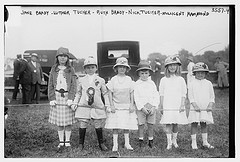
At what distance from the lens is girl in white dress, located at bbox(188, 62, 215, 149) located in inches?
259

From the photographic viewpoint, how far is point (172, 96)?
6.54 meters

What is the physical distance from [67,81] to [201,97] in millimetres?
2020

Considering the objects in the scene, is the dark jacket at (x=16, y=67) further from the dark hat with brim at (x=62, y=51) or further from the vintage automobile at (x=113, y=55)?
the vintage automobile at (x=113, y=55)

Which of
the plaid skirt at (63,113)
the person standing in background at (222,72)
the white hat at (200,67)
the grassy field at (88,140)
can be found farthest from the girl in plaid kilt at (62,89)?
the person standing in background at (222,72)

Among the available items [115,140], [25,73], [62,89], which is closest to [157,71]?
[115,140]

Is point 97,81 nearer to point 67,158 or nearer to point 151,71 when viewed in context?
point 151,71

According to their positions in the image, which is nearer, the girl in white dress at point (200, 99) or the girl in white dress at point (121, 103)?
the girl in white dress at point (121, 103)

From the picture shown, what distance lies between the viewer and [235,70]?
6.59 meters

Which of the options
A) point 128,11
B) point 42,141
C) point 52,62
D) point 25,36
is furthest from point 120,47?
point 42,141

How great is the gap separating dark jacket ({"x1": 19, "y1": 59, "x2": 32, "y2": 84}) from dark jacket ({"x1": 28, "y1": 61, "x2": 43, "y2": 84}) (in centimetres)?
5

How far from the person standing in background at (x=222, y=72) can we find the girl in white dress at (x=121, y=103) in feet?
4.38

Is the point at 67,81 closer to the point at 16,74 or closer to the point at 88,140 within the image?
the point at 16,74

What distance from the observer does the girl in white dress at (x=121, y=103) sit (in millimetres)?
6461

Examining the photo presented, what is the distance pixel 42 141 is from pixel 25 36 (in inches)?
63.3
